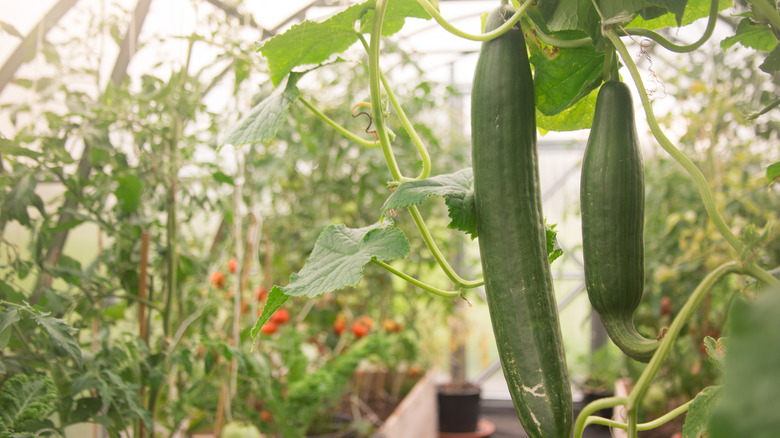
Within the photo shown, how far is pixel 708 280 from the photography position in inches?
15.5

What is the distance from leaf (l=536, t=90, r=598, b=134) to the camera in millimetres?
598

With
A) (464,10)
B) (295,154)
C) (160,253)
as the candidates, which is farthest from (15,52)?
(464,10)

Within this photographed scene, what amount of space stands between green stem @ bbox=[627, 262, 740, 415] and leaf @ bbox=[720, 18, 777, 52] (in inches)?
9.5

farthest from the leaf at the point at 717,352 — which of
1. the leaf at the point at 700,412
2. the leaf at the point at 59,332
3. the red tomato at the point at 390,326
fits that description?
the red tomato at the point at 390,326

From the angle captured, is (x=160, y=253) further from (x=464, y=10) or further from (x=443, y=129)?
(x=464, y=10)

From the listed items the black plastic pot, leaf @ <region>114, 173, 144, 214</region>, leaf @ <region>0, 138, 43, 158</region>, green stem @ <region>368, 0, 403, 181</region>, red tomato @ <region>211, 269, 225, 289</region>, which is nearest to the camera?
green stem @ <region>368, 0, 403, 181</region>

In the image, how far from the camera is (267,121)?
58 centimetres

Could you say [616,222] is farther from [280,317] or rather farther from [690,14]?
[280,317]

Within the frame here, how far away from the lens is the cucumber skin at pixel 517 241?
0.42m

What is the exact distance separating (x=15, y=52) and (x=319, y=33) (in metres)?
1.03

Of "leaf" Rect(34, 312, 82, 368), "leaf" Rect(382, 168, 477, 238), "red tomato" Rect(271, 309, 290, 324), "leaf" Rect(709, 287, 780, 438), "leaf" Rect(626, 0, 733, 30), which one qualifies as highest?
"leaf" Rect(626, 0, 733, 30)

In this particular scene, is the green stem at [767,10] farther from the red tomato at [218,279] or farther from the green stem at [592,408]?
the red tomato at [218,279]

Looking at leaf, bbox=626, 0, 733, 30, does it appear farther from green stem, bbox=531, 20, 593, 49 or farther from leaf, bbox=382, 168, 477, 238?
leaf, bbox=382, 168, 477, 238

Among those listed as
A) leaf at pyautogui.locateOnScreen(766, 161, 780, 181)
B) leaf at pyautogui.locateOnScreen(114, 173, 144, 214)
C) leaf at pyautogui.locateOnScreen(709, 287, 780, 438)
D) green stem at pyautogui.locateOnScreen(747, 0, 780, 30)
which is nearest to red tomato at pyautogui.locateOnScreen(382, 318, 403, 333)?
leaf at pyautogui.locateOnScreen(114, 173, 144, 214)
